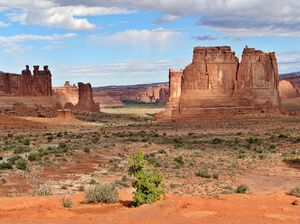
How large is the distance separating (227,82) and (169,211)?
65.9 meters

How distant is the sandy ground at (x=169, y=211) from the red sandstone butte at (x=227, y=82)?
60828 mm

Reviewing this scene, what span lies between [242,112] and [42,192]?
5852 cm

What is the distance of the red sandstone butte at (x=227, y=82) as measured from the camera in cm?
7356

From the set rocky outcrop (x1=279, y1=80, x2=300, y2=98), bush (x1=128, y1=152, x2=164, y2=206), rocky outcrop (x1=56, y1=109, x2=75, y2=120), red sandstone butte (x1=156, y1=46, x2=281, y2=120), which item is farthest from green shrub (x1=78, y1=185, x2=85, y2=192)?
rocky outcrop (x1=279, y1=80, x2=300, y2=98)

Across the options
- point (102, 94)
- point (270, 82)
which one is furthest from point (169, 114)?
point (102, 94)

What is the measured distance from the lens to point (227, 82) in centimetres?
7550

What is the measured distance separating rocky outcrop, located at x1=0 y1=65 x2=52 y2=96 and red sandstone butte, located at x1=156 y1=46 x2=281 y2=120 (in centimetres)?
2162

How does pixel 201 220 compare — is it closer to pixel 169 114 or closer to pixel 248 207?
pixel 248 207

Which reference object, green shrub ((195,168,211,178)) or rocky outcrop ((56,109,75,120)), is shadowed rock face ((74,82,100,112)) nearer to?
rocky outcrop ((56,109,75,120))

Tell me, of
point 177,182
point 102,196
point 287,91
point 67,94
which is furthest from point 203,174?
point 287,91

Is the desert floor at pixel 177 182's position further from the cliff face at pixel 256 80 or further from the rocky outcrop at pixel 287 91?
the rocky outcrop at pixel 287 91

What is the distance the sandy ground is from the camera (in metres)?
10.0

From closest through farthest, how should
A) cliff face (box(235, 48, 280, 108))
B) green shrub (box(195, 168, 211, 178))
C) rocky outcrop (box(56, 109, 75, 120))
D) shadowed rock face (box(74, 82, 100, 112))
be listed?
1. green shrub (box(195, 168, 211, 178))
2. cliff face (box(235, 48, 280, 108))
3. rocky outcrop (box(56, 109, 75, 120))
4. shadowed rock face (box(74, 82, 100, 112))

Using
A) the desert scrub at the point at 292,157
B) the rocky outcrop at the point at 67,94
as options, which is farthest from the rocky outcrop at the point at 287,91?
the desert scrub at the point at 292,157
